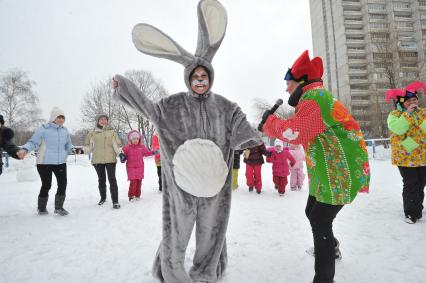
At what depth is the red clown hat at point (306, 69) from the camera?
203 centimetres

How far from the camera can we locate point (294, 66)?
6.77ft

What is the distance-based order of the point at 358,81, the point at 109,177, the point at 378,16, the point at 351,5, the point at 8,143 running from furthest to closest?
the point at 351,5 → the point at 378,16 → the point at 358,81 → the point at 109,177 → the point at 8,143

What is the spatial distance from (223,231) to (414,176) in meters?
3.16

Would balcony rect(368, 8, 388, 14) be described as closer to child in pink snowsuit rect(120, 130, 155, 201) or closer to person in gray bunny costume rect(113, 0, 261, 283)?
child in pink snowsuit rect(120, 130, 155, 201)

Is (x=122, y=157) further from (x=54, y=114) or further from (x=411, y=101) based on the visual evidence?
(x=411, y=101)

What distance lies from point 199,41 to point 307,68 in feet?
3.05

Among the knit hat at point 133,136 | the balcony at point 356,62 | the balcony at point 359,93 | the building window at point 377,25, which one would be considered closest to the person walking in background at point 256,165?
the knit hat at point 133,136

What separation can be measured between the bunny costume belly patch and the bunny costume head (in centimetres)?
52

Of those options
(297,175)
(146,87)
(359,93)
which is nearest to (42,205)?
(297,175)

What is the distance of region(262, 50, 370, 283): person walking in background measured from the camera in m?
1.81

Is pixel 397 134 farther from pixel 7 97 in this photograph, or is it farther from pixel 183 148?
pixel 7 97

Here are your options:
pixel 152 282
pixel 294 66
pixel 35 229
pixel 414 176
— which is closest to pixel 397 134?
pixel 414 176

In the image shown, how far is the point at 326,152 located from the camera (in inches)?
74.4

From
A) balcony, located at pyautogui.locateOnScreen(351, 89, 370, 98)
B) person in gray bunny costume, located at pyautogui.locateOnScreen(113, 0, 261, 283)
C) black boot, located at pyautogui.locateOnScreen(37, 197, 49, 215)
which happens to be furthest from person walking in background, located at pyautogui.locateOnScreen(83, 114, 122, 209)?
balcony, located at pyautogui.locateOnScreen(351, 89, 370, 98)
